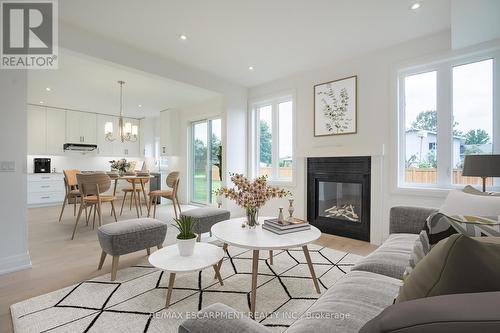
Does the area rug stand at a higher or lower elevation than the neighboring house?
lower

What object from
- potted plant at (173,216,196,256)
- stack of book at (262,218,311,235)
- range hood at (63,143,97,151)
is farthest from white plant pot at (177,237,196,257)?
range hood at (63,143,97,151)

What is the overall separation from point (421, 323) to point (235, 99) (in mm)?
4627

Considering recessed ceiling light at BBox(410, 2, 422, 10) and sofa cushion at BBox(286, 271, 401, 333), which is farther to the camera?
recessed ceiling light at BBox(410, 2, 422, 10)

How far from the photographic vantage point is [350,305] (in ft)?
3.37

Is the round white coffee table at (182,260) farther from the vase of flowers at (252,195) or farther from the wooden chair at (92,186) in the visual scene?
the wooden chair at (92,186)

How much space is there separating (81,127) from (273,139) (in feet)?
18.9

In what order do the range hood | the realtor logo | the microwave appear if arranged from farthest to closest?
the range hood → the microwave → the realtor logo

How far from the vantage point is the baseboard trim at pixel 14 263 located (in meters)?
2.36

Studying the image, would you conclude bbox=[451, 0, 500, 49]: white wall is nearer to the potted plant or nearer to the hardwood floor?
the hardwood floor

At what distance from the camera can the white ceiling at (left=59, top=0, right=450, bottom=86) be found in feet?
7.88

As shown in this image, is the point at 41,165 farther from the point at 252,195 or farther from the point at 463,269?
the point at 463,269

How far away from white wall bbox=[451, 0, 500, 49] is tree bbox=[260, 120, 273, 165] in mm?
2921

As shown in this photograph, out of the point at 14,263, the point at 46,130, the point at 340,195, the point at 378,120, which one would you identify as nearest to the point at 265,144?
the point at 340,195

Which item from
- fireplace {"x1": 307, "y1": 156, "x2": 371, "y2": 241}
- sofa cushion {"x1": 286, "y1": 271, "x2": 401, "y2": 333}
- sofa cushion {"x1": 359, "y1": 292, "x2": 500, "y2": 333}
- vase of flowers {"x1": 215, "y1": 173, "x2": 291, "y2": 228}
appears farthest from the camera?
fireplace {"x1": 307, "y1": 156, "x2": 371, "y2": 241}
